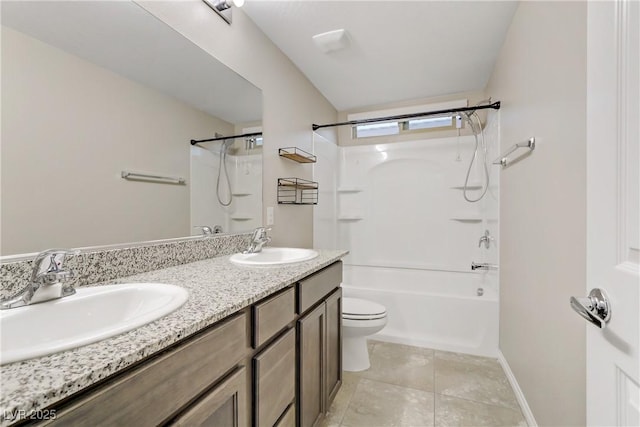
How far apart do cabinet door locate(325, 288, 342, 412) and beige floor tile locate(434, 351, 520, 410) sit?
0.70 metres

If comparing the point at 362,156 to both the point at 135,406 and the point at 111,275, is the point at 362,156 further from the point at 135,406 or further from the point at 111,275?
the point at 135,406

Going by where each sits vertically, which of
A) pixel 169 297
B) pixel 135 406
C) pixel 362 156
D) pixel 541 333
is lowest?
pixel 541 333

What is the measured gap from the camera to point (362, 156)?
3.33 metres

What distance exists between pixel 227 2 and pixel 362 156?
2.12 metres

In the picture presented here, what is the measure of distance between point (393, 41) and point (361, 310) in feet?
6.45

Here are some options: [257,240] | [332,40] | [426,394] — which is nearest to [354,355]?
[426,394]

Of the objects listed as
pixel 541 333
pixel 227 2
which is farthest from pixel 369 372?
pixel 227 2

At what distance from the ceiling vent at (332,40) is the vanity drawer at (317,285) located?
1.52 metres

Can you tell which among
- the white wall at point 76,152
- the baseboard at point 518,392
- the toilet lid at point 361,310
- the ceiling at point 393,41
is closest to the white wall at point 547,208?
the baseboard at point 518,392
